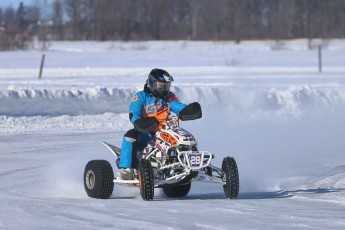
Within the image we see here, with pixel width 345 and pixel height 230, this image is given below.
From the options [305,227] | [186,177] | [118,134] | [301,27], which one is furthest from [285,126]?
[301,27]

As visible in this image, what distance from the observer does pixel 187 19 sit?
386 ft

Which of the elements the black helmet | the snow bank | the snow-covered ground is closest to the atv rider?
the black helmet

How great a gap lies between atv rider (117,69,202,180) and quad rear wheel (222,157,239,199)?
88 cm

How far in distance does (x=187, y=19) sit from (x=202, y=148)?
336 ft

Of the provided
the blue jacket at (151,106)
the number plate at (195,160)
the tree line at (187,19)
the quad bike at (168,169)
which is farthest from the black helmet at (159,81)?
the tree line at (187,19)

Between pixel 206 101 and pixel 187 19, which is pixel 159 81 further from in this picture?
pixel 187 19

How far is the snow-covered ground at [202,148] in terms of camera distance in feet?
30.6

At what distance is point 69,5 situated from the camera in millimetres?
114375

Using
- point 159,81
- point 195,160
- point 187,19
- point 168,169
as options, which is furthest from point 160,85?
point 187,19

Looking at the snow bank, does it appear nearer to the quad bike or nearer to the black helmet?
the black helmet

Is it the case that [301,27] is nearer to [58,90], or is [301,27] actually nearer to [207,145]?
[58,90]

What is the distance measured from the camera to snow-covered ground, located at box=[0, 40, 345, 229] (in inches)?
368

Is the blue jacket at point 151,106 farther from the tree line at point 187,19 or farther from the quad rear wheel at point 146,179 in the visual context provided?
the tree line at point 187,19

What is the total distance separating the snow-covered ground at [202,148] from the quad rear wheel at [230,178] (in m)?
0.12
